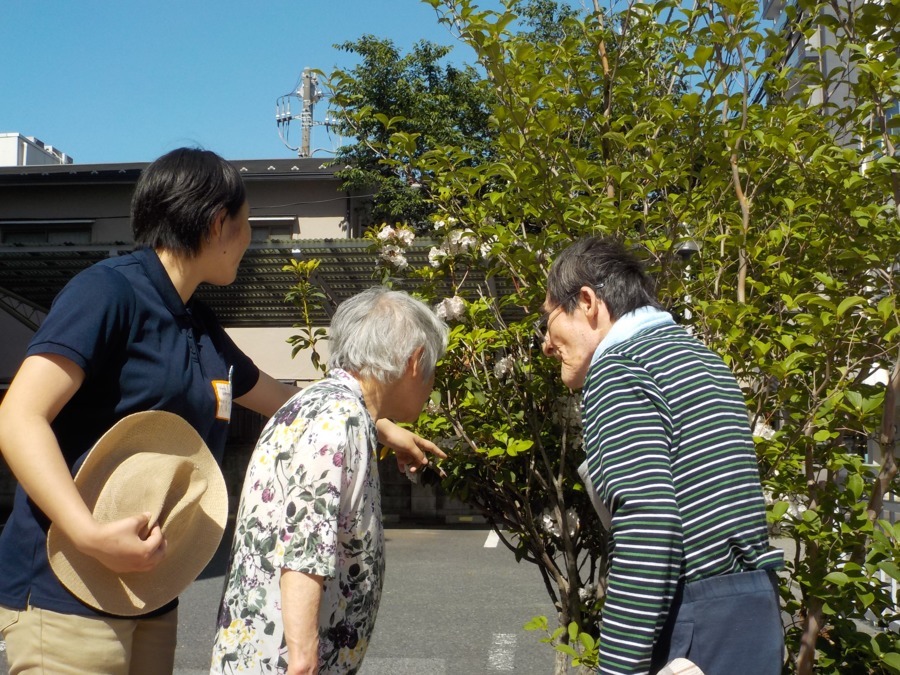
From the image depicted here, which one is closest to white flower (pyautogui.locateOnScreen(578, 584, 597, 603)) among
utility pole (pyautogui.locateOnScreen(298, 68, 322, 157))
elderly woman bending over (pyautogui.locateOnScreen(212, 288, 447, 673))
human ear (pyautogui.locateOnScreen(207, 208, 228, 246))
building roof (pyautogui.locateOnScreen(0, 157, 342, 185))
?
elderly woman bending over (pyautogui.locateOnScreen(212, 288, 447, 673))

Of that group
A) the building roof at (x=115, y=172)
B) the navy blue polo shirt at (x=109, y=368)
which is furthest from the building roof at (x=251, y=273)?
the navy blue polo shirt at (x=109, y=368)

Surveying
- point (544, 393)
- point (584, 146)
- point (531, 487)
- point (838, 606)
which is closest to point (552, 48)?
point (584, 146)

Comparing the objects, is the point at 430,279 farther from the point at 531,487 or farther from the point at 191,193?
the point at 191,193

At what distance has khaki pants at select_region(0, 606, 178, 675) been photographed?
5.57ft

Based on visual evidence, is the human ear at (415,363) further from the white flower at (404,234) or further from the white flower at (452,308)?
the white flower at (404,234)

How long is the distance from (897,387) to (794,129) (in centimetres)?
78

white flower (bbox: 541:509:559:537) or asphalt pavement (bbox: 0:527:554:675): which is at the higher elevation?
white flower (bbox: 541:509:559:537)

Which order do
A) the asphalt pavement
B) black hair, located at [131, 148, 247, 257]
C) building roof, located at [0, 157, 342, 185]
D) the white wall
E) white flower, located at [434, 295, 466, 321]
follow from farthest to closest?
the white wall → building roof, located at [0, 157, 342, 185] → the asphalt pavement → white flower, located at [434, 295, 466, 321] → black hair, located at [131, 148, 247, 257]

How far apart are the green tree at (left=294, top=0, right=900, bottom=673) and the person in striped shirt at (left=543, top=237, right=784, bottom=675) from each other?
2.62ft

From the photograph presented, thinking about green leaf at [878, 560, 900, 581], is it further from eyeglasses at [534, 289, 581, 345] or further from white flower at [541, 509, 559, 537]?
white flower at [541, 509, 559, 537]

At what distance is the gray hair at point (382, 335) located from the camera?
1975mm

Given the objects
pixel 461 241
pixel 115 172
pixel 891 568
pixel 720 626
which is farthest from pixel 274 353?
pixel 720 626

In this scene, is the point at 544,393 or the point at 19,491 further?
the point at 544,393

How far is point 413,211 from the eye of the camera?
1645 cm
